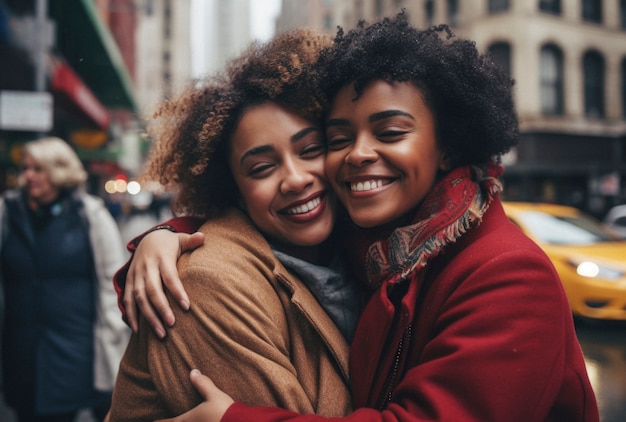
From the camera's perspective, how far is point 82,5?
526 inches

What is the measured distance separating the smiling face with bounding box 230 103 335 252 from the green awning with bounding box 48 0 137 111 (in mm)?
9804

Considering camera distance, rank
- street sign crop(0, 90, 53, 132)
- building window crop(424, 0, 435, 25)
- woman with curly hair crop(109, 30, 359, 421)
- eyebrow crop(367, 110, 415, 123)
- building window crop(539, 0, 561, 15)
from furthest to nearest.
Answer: building window crop(424, 0, 435, 25)
building window crop(539, 0, 561, 15)
street sign crop(0, 90, 53, 132)
eyebrow crop(367, 110, 415, 123)
woman with curly hair crop(109, 30, 359, 421)

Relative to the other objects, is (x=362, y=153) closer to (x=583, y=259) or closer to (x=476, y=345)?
(x=476, y=345)

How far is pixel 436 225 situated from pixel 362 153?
1.10 feet

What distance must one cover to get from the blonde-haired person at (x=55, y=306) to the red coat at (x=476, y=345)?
2305 millimetres

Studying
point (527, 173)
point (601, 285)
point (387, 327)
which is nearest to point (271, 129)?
point (387, 327)

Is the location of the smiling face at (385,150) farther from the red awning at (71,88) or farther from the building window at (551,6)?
the building window at (551,6)

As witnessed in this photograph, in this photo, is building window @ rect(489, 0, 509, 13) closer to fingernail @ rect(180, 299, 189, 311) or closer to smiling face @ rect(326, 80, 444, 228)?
smiling face @ rect(326, 80, 444, 228)

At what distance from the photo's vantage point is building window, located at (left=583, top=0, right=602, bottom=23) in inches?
1014

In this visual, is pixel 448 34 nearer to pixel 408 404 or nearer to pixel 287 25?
pixel 287 25

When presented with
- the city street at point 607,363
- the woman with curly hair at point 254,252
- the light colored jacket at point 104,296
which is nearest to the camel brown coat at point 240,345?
the woman with curly hair at point 254,252

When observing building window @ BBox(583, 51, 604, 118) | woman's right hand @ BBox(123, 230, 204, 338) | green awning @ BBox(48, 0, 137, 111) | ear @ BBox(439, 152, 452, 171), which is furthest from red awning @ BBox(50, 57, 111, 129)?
building window @ BBox(583, 51, 604, 118)

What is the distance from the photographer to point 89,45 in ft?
55.1

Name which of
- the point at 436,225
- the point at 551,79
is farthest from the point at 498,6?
the point at 436,225
